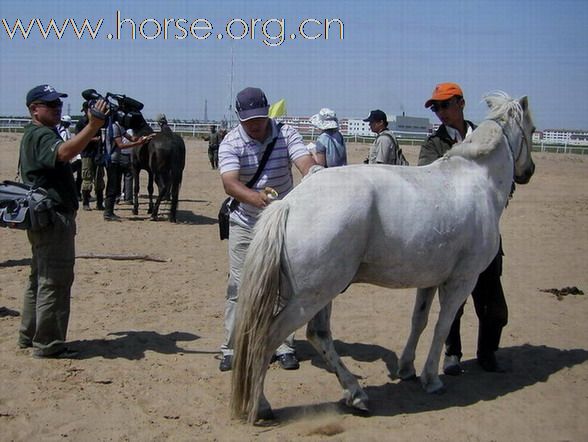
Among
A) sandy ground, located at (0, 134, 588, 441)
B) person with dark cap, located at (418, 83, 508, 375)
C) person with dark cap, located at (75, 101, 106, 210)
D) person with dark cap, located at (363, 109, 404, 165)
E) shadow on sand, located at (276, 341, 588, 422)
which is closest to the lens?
sandy ground, located at (0, 134, 588, 441)

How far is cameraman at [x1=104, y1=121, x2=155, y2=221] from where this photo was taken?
1230 centimetres

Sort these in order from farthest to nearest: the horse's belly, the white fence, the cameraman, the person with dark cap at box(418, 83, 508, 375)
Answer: the white fence
the cameraman
the person with dark cap at box(418, 83, 508, 375)
the horse's belly

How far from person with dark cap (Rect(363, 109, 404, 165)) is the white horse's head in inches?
115

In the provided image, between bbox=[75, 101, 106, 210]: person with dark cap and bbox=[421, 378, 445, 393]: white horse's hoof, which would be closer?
bbox=[421, 378, 445, 393]: white horse's hoof

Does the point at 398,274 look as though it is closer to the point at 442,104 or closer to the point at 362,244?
the point at 362,244

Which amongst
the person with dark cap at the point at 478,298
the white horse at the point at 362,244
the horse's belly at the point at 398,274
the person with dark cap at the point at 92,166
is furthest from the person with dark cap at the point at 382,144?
the person with dark cap at the point at 92,166

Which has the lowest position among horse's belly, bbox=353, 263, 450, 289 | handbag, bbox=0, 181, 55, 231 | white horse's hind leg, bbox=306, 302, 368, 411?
white horse's hind leg, bbox=306, 302, 368, 411

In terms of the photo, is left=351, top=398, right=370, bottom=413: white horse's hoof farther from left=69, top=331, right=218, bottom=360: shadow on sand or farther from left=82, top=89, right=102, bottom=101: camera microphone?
left=82, top=89, right=102, bottom=101: camera microphone

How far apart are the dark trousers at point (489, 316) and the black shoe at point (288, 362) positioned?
1.28 meters

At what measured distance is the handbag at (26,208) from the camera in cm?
480

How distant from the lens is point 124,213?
45.4 feet

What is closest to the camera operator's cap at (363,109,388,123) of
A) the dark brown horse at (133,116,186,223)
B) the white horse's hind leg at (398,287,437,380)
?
the white horse's hind leg at (398,287,437,380)

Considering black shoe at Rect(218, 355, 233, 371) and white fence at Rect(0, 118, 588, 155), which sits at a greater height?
white fence at Rect(0, 118, 588, 155)

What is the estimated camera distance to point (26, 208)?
480 cm
